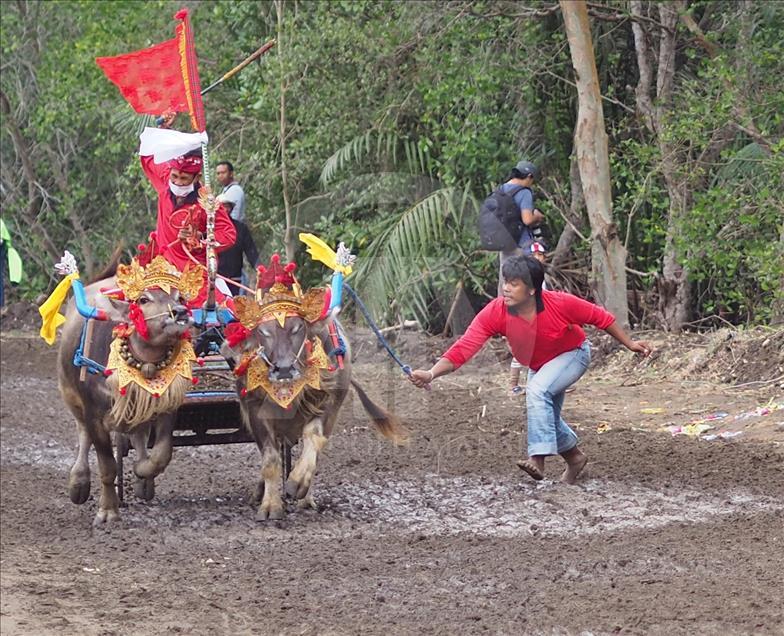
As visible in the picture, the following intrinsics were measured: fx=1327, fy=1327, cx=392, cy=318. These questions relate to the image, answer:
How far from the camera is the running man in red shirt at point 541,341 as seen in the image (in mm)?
8633

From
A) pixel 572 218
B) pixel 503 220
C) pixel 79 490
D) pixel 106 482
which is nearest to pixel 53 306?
pixel 106 482

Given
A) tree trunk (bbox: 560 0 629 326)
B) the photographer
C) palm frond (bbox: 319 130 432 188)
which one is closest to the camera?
the photographer

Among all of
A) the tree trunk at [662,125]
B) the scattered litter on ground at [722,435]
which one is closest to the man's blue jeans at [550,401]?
the scattered litter on ground at [722,435]

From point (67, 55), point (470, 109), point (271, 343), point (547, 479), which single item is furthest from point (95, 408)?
point (67, 55)

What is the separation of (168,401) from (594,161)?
25.8 feet

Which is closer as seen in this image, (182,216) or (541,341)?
(541,341)

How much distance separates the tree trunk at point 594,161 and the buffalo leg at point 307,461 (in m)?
6.94

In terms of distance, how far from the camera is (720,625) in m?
5.92

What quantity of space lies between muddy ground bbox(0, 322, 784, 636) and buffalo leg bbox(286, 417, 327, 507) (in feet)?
0.77

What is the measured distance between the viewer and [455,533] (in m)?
8.21

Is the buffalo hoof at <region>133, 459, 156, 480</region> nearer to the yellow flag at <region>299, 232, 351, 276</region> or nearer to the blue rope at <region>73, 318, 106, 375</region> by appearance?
the blue rope at <region>73, 318, 106, 375</region>

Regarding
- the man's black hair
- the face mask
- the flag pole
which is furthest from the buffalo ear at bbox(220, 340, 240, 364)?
the man's black hair

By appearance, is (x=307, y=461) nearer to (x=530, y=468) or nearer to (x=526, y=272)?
(x=530, y=468)

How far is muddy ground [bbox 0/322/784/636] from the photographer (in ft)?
21.1
